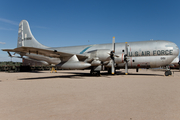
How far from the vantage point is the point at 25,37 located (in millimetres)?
24562

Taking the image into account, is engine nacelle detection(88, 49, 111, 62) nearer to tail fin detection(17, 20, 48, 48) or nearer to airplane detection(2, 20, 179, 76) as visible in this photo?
airplane detection(2, 20, 179, 76)

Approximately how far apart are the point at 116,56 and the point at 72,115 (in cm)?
1261

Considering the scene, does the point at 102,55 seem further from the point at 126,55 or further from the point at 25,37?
the point at 25,37

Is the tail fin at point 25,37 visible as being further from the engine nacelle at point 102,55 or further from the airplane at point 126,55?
the engine nacelle at point 102,55

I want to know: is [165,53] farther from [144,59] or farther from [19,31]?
[19,31]

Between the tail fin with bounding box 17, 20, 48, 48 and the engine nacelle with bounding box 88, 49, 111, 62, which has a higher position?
the tail fin with bounding box 17, 20, 48, 48

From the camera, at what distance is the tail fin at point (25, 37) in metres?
24.4

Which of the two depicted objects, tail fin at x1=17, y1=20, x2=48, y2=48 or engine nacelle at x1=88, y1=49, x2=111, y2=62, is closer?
engine nacelle at x1=88, y1=49, x2=111, y2=62

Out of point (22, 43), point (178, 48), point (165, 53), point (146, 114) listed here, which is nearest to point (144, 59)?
point (165, 53)

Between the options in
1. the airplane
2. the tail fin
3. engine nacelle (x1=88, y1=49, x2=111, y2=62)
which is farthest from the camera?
the tail fin

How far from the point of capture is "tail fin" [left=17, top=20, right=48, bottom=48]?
2438 cm

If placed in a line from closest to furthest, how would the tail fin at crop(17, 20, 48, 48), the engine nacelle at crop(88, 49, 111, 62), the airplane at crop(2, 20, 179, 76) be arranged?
the engine nacelle at crop(88, 49, 111, 62) → the airplane at crop(2, 20, 179, 76) → the tail fin at crop(17, 20, 48, 48)

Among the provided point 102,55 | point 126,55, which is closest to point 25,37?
point 102,55

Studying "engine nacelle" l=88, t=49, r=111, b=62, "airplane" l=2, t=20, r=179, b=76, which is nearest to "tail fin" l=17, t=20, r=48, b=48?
"airplane" l=2, t=20, r=179, b=76
